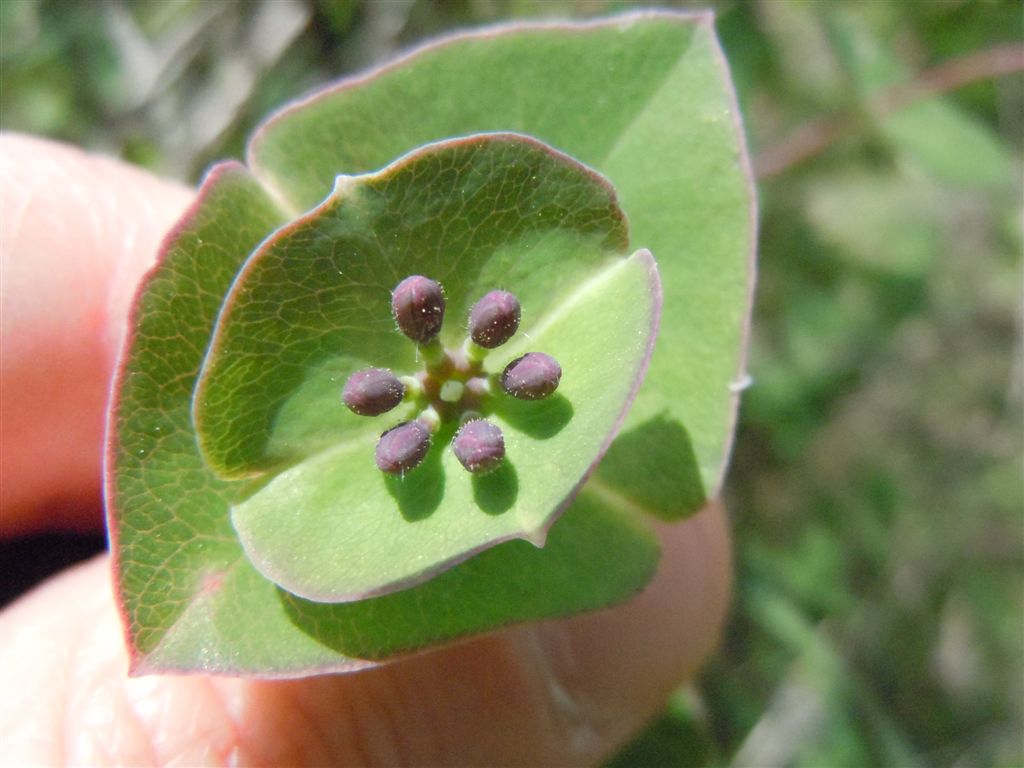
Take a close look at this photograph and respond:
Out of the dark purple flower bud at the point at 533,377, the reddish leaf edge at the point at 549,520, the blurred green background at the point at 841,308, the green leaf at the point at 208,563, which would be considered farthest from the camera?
the blurred green background at the point at 841,308

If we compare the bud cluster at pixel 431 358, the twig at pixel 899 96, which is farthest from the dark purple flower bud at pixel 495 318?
the twig at pixel 899 96

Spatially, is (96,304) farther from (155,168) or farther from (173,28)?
(173,28)

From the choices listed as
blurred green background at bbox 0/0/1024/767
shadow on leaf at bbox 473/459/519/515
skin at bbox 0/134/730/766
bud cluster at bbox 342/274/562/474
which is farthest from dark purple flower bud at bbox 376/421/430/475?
blurred green background at bbox 0/0/1024/767

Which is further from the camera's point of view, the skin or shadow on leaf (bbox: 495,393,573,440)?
the skin

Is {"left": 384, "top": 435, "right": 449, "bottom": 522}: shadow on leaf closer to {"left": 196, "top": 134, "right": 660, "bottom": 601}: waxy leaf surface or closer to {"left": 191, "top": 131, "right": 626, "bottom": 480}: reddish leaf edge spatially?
{"left": 196, "top": 134, "right": 660, "bottom": 601}: waxy leaf surface

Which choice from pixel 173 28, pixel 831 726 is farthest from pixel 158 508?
pixel 831 726

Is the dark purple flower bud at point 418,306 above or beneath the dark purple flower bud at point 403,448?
above

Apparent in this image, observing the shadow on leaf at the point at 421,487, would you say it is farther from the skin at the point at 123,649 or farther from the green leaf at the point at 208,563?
the skin at the point at 123,649
